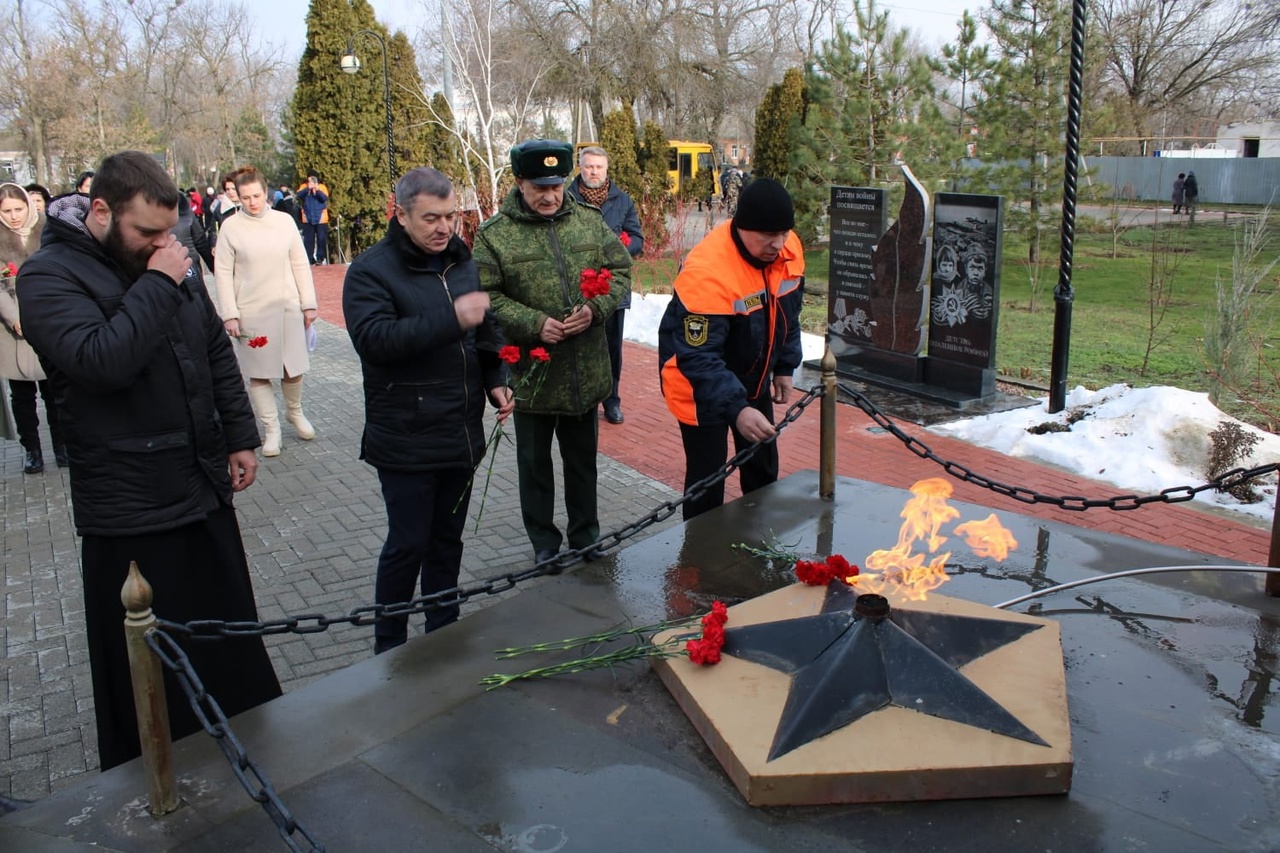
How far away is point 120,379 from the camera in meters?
2.84

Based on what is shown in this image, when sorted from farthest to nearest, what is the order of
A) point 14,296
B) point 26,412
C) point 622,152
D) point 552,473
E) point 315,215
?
point 622,152 < point 315,215 < point 26,412 < point 14,296 < point 552,473

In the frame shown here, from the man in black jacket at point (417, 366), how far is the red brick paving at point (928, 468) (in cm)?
260

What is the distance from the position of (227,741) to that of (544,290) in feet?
8.76

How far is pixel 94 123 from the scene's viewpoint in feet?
117

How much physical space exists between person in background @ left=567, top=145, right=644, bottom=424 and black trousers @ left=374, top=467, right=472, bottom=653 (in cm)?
319

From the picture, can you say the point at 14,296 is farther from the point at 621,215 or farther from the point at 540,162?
the point at 621,215

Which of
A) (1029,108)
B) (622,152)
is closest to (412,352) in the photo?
(1029,108)

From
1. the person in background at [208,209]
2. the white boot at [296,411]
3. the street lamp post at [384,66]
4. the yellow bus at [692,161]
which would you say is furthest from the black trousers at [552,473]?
the yellow bus at [692,161]

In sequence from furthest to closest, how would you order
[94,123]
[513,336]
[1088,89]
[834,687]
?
[94,123]
[1088,89]
[513,336]
[834,687]

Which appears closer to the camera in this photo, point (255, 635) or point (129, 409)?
point (255, 635)

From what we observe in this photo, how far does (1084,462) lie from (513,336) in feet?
13.3

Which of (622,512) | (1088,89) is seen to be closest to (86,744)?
(622,512)

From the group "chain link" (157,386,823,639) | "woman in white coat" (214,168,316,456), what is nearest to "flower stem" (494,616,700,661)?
"chain link" (157,386,823,639)

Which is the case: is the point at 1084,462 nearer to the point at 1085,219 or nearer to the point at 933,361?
the point at 933,361
